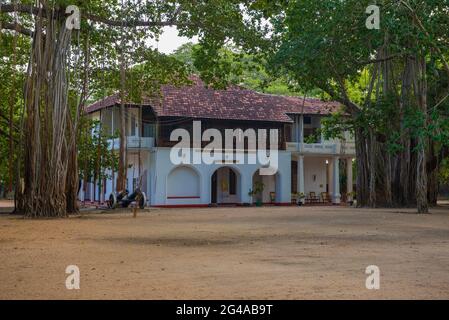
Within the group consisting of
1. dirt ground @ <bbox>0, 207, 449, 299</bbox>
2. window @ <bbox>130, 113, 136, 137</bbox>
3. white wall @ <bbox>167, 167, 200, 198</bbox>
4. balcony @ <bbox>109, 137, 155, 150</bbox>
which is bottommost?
dirt ground @ <bbox>0, 207, 449, 299</bbox>

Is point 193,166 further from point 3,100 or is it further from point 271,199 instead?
point 3,100

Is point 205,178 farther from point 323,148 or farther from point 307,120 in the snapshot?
point 307,120

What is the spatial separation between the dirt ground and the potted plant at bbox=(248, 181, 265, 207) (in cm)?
2085

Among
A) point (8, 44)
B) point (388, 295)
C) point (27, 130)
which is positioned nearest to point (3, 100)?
point (8, 44)

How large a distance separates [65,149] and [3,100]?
880 cm

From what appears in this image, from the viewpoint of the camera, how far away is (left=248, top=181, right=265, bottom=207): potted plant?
33812 millimetres

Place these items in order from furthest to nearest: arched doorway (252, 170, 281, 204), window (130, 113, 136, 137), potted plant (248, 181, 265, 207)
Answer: arched doorway (252, 170, 281, 204) < potted plant (248, 181, 265, 207) < window (130, 113, 136, 137)

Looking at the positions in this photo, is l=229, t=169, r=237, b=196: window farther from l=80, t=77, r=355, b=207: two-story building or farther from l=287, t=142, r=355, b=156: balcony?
l=287, t=142, r=355, b=156: balcony

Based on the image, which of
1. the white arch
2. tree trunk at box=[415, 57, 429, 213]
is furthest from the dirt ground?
the white arch

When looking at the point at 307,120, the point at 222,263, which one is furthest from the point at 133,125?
the point at 222,263

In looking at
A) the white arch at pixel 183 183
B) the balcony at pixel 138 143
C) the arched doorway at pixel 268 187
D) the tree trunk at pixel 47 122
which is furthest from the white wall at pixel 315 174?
the tree trunk at pixel 47 122

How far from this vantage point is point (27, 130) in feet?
56.0

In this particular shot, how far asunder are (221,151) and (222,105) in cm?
237

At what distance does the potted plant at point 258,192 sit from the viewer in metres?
33.8
